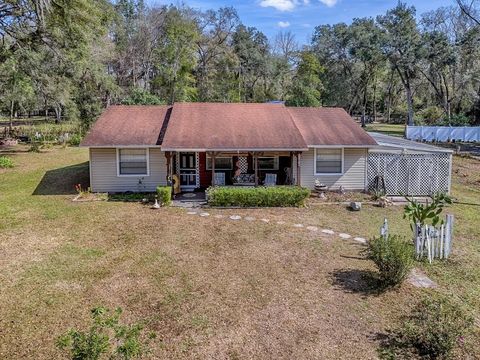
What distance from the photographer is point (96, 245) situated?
11.3 m

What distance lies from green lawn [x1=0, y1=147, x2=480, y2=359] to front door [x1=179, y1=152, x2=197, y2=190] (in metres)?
3.47

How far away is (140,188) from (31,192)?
480 cm

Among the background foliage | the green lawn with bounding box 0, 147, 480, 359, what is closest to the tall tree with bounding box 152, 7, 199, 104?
the background foliage

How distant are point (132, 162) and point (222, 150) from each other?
14.0 feet

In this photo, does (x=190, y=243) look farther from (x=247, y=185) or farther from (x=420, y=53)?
(x=420, y=53)

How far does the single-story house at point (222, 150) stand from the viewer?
55.6ft

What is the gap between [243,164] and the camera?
18531mm

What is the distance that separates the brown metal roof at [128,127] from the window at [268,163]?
4.84m

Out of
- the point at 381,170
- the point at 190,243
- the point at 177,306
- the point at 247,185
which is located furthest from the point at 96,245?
the point at 381,170

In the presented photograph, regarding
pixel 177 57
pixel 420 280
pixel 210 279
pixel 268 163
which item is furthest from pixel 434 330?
pixel 177 57

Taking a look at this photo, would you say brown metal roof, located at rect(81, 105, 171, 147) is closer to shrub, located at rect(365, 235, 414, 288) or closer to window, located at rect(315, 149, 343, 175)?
window, located at rect(315, 149, 343, 175)

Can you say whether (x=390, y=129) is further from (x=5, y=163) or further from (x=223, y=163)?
(x=5, y=163)

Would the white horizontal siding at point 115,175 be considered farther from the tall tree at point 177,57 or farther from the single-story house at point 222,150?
the tall tree at point 177,57

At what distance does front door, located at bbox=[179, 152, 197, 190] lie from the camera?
1828 cm
